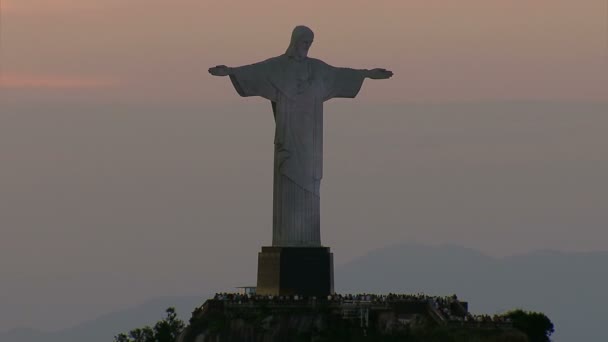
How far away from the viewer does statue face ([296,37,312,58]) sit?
93500 millimetres

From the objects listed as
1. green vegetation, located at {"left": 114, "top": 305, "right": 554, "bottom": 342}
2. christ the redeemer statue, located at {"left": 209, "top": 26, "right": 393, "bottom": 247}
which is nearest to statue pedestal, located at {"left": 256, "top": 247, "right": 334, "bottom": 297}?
christ the redeemer statue, located at {"left": 209, "top": 26, "right": 393, "bottom": 247}

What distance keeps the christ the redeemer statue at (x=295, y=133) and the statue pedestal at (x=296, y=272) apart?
30.9 inches

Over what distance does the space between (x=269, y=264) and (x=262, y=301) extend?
10.4 ft

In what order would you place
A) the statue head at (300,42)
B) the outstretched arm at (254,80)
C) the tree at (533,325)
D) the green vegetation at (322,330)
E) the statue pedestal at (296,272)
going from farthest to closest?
1. the tree at (533,325)
2. the statue head at (300,42)
3. the outstretched arm at (254,80)
4. the statue pedestal at (296,272)
5. the green vegetation at (322,330)

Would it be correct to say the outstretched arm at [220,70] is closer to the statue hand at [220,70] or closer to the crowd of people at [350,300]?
the statue hand at [220,70]

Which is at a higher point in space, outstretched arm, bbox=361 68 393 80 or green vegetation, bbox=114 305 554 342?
outstretched arm, bbox=361 68 393 80

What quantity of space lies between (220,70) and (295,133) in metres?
3.92

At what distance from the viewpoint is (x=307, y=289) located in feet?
302

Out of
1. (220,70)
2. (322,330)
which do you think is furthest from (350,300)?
(220,70)

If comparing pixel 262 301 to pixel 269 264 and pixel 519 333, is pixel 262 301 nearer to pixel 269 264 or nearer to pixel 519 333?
pixel 269 264

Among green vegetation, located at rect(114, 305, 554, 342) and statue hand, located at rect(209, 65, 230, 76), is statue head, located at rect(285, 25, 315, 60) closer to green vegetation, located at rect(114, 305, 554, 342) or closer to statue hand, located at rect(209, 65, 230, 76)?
statue hand, located at rect(209, 65, 230, 76)

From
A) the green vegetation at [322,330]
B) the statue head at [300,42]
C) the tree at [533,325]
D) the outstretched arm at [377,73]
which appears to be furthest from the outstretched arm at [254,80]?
the tree at [533,325]

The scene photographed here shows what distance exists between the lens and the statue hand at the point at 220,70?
91.9 meters

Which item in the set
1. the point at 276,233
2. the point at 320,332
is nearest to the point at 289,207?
the point at 276,233
